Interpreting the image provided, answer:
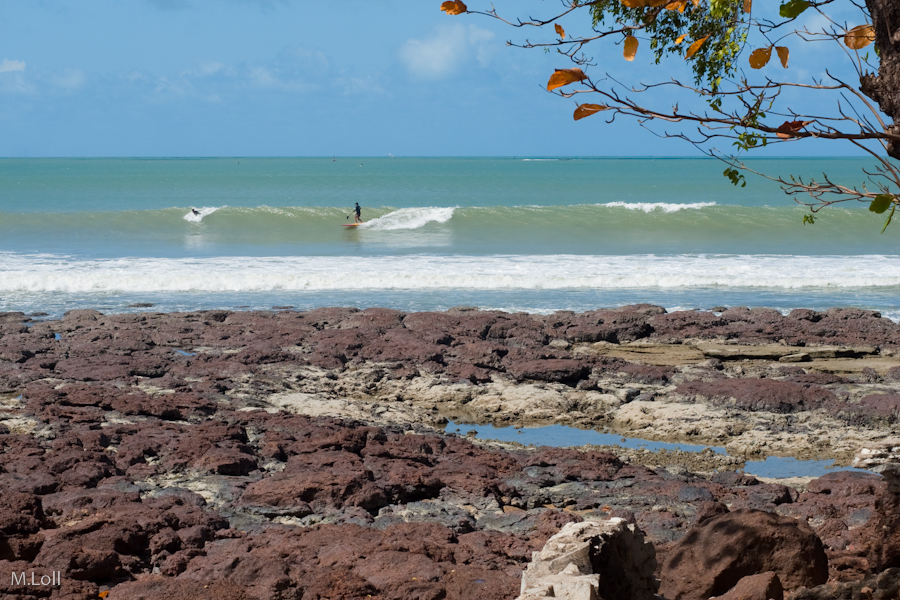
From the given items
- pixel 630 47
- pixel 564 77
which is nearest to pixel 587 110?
pixel 564 77

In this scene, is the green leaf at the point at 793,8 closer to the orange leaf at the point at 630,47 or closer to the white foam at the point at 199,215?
the orange leaf at the point at 630,47

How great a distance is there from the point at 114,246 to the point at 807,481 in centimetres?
2222

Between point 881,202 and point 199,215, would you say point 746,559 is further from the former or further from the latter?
point 199,215

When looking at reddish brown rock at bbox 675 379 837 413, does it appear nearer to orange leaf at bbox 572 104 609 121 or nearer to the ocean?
the ocean

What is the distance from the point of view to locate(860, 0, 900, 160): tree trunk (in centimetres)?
278

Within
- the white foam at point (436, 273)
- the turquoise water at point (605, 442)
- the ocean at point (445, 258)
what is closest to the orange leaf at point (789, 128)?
the turquoise water at point (605, 442)

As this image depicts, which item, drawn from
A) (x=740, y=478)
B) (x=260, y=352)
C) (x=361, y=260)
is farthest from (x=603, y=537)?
(x=361, y=260)

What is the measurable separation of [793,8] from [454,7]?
3.59ft

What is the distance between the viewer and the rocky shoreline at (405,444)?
3.86m

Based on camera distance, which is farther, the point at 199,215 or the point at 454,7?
the point at 199,215

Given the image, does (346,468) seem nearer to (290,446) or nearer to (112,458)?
(290,446)

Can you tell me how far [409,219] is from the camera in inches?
1259

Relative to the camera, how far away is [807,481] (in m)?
6.03

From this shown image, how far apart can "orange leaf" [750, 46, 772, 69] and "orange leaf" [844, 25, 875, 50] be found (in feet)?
1.27
